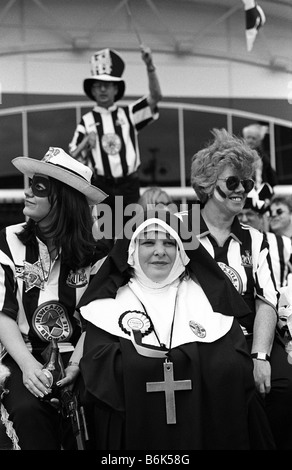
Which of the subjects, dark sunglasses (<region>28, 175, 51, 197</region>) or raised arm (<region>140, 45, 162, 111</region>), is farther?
raised arm (<region>140, 45, 162, 111</region>)

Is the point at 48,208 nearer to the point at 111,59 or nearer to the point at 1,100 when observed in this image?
the point at 111,59

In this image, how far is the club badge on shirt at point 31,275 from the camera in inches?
159

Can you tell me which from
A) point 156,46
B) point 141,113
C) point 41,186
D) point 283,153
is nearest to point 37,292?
point 41,186

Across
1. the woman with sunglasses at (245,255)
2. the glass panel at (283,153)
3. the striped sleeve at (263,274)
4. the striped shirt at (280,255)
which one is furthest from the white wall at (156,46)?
the striped sleeve at (263,274)

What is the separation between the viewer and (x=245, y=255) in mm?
4363

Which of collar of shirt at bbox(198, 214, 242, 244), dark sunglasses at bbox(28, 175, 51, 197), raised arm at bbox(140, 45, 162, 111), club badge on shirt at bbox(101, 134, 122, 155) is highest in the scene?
raised arm at bbox(140, 45, 162, 111)

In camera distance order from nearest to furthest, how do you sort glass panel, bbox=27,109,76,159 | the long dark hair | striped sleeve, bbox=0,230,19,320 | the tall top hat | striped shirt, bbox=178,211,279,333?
striped sleeve, bbox=0,230,19,320 → the long dark hair → striped shirt, bbox=178,211,279,333 → the tall top hat → glass panel, bbox=27,109,76,159

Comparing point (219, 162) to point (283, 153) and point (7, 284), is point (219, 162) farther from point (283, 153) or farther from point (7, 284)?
point (283, 153)

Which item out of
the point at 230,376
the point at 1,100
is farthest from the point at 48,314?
the point at 1,100

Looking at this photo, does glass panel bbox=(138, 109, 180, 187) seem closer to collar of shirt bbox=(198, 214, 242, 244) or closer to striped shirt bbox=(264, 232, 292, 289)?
striped shirt bbox=(264, 232, 292, 289)

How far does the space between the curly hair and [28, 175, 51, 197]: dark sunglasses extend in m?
0.93

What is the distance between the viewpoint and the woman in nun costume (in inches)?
140

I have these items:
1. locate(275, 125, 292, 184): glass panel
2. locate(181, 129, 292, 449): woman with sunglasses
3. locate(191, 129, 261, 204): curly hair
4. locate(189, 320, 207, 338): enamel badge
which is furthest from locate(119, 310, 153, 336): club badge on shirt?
locate(275, 125, 292, 184): glass panel

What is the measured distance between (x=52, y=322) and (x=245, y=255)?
1.15 metres
